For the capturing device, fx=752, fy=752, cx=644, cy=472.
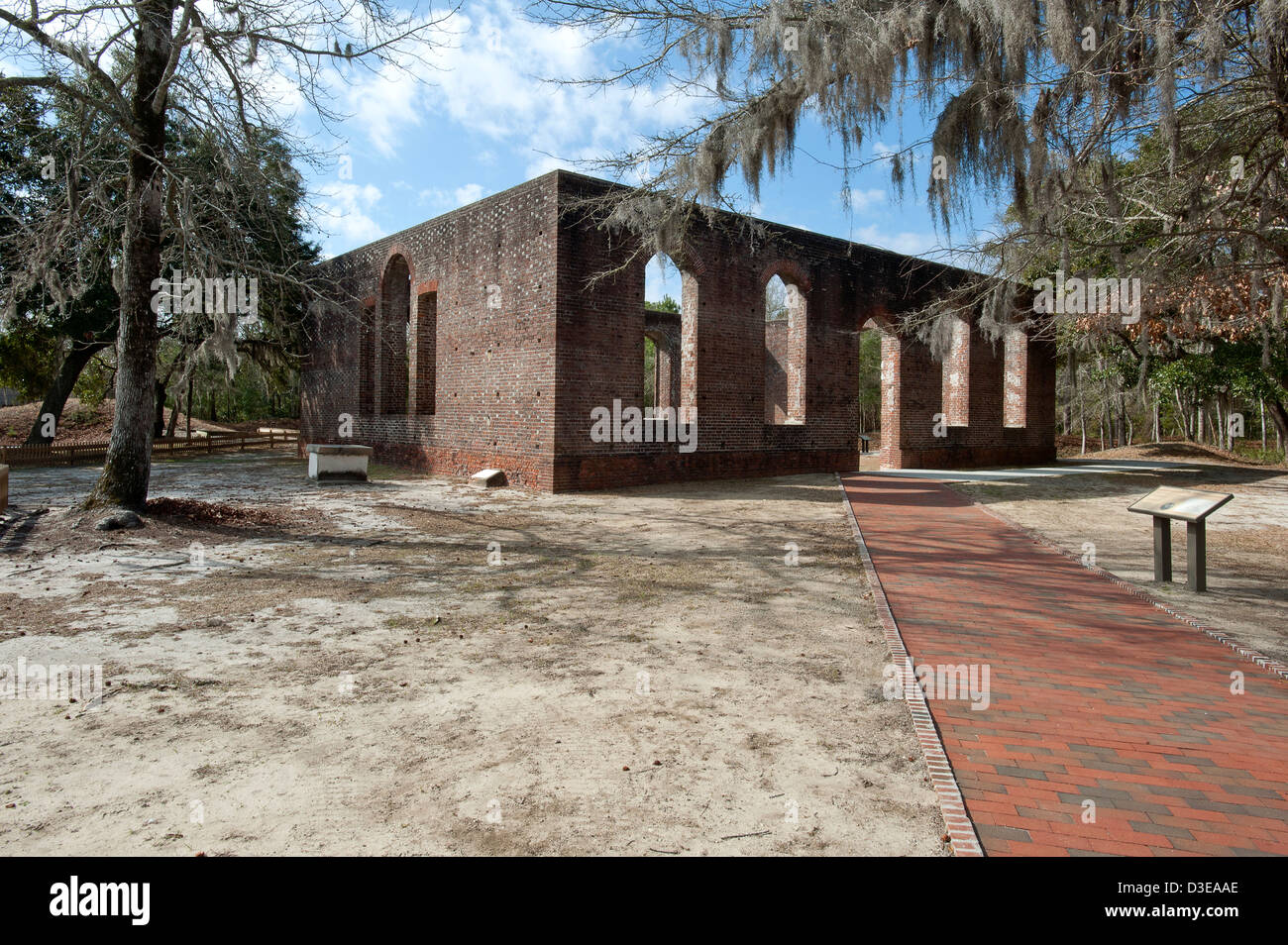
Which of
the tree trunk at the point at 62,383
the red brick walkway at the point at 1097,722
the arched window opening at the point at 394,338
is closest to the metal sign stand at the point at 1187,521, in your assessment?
the red brick walkway at the point at 1097,722

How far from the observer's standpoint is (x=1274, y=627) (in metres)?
4.83

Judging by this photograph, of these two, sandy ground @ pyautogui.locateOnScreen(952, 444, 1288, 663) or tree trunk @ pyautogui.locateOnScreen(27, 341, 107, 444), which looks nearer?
sandy ground @ pyautogui.locateOnScreen(952, 444, 1288, 663)

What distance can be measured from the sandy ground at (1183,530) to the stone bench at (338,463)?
35.2 feet

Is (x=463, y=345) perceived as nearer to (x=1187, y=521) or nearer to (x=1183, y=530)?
(x=1183, y=530)

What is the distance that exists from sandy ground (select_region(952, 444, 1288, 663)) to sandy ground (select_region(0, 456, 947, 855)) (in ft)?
7.99

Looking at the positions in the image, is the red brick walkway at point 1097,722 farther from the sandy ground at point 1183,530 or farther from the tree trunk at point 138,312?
the tree trunk at point 138,312

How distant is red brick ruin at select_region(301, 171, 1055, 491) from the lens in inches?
479

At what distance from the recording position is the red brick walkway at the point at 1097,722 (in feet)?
7.93

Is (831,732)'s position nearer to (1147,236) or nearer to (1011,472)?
(1147,236)

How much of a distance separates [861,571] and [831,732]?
11.2 ft

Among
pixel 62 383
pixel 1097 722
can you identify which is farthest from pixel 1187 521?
pixel 62 383

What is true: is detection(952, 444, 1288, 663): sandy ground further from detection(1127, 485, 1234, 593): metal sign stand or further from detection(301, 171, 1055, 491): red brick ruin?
detection(301, 171, 1055, 491): red brick ruin

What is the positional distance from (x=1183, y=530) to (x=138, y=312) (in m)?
11.8

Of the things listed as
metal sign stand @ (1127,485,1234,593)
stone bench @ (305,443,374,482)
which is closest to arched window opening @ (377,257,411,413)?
stone bench @ (305,443,374,482)
